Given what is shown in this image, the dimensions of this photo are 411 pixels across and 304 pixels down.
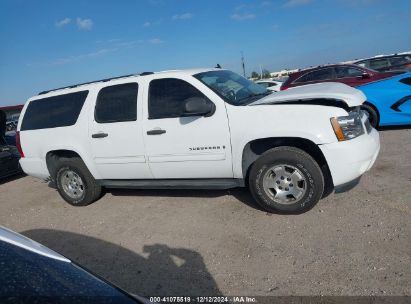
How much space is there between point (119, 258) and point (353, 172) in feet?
9.03

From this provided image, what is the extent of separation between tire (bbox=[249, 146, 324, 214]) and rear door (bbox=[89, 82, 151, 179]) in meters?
1.65

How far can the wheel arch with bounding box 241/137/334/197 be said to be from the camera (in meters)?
4.31

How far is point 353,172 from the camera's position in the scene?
4043 mm

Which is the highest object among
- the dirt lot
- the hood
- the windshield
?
the windshield

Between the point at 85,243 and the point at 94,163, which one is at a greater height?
the point at 94,163

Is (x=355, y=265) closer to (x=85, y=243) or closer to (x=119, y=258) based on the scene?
(x=119, y=258)

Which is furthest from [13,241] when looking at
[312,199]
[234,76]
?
Result: [234,76]

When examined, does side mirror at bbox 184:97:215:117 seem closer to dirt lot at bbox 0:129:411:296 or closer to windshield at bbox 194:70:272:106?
windshield at bbox 194:70:272:106

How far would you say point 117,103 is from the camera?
521 cm

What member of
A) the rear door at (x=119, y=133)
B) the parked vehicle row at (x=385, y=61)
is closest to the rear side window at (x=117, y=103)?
the rear door at (x=119, y=133)

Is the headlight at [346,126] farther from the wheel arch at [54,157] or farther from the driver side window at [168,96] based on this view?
the wheel arch at [54,157]

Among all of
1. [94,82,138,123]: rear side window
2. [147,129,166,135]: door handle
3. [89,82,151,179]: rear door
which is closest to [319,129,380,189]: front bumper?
[147,129,166,135]: door handle

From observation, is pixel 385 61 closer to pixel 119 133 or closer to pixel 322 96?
pixel 322 96

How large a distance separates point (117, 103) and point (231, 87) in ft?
5.37
